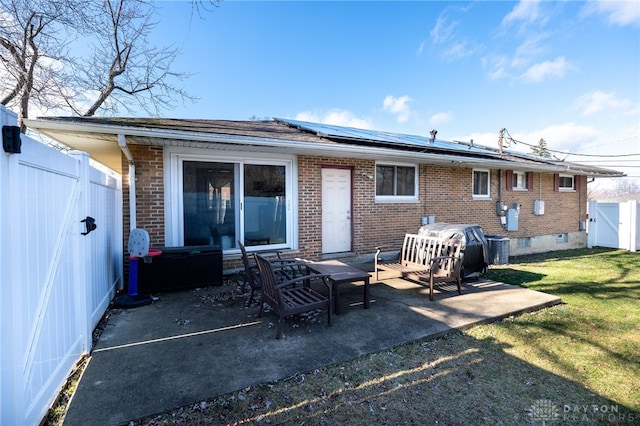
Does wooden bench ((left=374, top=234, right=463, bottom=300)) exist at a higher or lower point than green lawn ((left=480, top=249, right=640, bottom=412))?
higher

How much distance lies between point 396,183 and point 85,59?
13.2 m

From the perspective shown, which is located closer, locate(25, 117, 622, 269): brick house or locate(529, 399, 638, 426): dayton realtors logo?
locate(529, 399, 638, 426): dayton realtors logo

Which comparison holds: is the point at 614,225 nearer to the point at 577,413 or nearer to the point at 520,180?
the point at 520,180

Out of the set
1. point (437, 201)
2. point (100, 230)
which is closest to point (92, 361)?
point (100, 230)

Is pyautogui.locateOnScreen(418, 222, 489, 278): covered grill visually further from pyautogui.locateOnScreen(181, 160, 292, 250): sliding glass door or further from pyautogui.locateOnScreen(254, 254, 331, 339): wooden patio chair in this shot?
pyautogui.locateOnScreen(181, 160, 292, 250): sliding glass door

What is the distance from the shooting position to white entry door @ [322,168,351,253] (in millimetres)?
7758

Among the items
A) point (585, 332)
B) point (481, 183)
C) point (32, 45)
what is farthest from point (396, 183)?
point (32, 45)

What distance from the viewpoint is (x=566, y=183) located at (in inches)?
498

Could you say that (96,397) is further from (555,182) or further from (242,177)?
(555,182)

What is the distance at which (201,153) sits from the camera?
6266mm

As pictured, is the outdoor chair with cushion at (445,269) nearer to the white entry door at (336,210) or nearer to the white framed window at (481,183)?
the white entry door at (336,210)

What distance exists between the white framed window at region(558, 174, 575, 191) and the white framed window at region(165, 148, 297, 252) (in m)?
11.9

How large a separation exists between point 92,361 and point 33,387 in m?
1.08

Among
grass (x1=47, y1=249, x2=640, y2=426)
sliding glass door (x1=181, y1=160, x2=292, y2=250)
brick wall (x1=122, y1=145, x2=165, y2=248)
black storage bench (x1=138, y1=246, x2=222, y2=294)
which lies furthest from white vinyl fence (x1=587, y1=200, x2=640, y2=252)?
brick wall (x1=122, y1=145, x2=165, y2=248)
